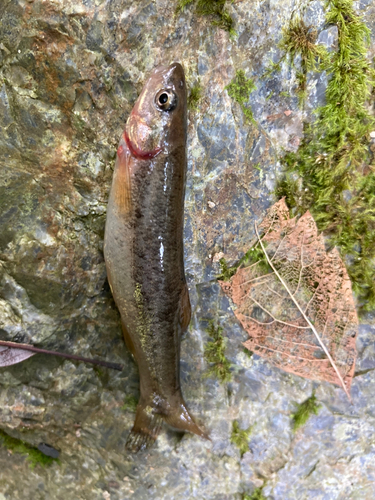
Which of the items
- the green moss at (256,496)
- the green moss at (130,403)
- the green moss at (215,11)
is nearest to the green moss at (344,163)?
the green moss at (215,11)

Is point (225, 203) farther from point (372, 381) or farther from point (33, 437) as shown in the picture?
Answer: point (33, 437)

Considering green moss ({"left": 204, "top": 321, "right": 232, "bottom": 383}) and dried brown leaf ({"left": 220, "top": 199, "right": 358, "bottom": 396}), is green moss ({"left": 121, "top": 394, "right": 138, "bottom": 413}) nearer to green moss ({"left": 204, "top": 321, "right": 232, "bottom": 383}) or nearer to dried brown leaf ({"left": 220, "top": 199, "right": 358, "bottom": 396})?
green moss ({"left": 204, "top": 321, "right": 232, "bottom": 383})

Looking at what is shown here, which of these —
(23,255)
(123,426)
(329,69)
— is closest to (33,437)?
(123,426)

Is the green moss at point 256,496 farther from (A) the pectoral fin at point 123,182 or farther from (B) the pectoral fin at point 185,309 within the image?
(A) the pectoral fin at point 123,182

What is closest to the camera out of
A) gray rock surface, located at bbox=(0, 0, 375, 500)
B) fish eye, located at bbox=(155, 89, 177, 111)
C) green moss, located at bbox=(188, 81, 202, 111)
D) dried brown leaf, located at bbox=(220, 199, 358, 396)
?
fish eye, located at bbox=(155, 89, 177, 111)

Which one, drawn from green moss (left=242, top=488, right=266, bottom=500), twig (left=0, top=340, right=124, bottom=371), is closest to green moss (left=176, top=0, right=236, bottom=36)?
twig (left=0, top=340, right=124, bottom=371)
